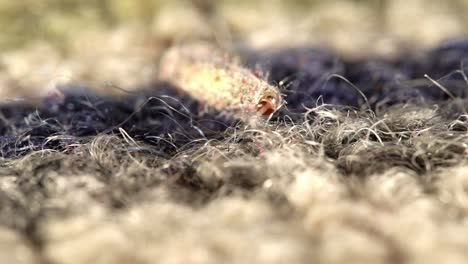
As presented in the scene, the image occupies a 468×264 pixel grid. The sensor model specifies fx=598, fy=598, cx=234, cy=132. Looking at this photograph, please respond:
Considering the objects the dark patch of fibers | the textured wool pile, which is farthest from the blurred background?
the dark patch of fibers

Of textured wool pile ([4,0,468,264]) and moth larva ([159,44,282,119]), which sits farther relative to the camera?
moth larva ([159,44,282,119])

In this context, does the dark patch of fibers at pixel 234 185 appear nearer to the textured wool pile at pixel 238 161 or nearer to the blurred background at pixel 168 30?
the textured wool pile at pixel 238 161

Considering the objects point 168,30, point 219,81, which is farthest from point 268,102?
point 168,30

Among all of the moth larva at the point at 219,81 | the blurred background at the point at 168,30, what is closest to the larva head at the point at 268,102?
the moth larva at the point at 219,81

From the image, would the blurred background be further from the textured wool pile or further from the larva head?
the larva head

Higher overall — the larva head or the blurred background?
the larva head

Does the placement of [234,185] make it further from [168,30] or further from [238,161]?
[168,30]
